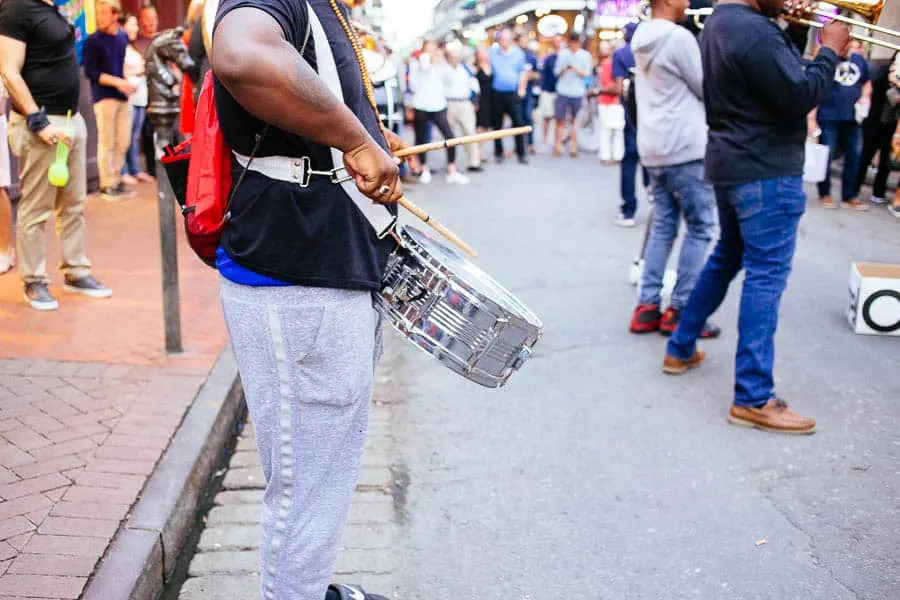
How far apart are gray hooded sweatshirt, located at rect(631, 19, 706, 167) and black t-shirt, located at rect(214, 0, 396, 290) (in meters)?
3.80

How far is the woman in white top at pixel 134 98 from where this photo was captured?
1055 cm

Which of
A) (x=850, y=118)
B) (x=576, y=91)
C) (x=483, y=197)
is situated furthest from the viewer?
(x=576, y=91)

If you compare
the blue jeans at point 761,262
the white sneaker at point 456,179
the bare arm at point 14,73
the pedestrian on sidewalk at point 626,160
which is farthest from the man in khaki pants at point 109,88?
the blue jeans at point 761,262

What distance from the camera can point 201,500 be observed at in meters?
→ 3.76

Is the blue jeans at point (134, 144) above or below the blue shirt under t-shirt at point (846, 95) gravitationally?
below

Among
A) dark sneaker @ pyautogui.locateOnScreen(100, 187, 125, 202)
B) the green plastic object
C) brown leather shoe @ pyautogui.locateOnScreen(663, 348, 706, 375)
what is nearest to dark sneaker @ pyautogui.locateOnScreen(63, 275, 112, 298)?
the green plastic object

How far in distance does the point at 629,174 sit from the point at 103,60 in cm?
539

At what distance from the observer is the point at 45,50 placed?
5.66 meters

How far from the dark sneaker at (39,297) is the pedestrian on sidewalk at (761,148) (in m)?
3.84

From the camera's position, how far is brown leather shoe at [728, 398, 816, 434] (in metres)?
4.39

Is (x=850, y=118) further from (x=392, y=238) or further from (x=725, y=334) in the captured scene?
(x=392, y=238)

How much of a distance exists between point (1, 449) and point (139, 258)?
3798 millimetres

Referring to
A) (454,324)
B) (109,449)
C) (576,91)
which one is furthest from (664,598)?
(576,91)

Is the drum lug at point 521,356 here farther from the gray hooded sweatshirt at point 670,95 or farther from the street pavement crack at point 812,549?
the gray hooded sweatshirt at point 670,95
